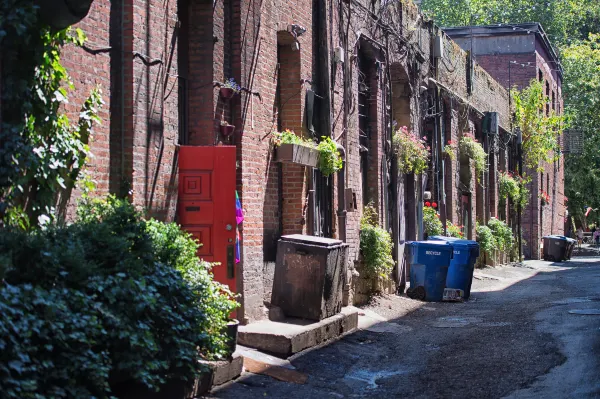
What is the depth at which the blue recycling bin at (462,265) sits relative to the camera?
17.1 meters

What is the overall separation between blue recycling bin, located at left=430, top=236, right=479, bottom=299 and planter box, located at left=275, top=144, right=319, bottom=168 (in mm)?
5510

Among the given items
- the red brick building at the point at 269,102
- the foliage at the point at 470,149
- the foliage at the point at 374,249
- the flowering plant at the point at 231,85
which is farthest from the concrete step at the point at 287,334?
the foliage at the point at 470,149

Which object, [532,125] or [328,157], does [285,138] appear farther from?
[532,125]

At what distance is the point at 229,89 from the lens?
421 inches

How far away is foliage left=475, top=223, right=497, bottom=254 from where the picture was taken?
1030 inches

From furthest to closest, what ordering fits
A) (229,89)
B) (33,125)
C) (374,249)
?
(374,249) → (229,89) → (33,125)

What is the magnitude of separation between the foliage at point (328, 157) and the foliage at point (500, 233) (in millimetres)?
15219

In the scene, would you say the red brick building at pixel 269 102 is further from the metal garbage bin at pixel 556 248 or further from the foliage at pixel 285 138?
the metal garbage bin at pixel 556 248

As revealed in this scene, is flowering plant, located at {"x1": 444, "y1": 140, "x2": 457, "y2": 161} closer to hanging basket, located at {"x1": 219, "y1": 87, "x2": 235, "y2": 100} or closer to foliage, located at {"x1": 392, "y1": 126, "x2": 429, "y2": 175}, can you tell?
foliage, located at {"x1": 392, "y1": 126, "x2": 429, "y2": 175}

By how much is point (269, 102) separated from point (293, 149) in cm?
73

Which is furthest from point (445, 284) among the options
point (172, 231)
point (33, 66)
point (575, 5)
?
point (575, 5)

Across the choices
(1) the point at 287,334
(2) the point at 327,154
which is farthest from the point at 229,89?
(1) the point at 287,334

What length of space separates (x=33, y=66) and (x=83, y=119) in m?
0.93

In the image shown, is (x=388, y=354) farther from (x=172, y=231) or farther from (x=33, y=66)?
(x=33, y=66)
